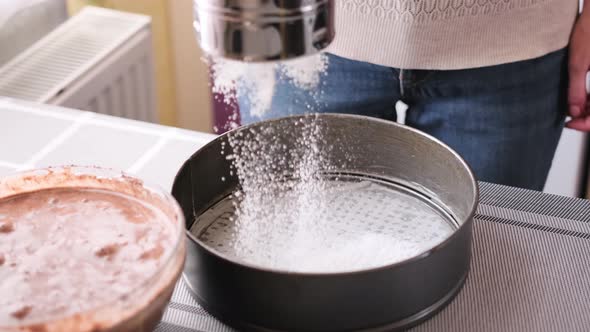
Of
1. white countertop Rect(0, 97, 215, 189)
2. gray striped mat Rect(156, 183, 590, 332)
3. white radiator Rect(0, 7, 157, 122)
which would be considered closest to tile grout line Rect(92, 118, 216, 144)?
white countertop Rect(0, 97, 215, 189)

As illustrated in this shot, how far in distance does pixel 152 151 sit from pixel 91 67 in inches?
22.0

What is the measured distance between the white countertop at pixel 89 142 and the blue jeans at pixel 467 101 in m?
0.17

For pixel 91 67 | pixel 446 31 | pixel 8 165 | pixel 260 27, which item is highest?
pixel 260 27

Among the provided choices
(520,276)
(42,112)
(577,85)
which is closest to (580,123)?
(577,85)

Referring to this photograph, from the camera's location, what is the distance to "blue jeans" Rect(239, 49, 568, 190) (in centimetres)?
94

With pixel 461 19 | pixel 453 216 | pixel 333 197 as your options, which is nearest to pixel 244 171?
pixel 333 197

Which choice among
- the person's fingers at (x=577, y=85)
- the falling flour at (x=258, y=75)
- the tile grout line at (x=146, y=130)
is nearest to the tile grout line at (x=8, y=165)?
the tile grout line at (x=146, y=130)

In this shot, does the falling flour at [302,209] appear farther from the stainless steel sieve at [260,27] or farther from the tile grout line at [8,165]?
the tile grout line at [8,165]

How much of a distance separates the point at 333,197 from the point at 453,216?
11 cm

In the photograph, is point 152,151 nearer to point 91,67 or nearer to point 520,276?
point 520,276

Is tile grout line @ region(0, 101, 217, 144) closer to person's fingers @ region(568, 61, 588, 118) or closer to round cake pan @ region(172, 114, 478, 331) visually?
round cake pan @ region(172, 114, 478, 331)

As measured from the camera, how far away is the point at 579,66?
3.23ft

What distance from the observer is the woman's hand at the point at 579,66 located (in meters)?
0.97

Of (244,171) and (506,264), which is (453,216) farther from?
(244,171)
